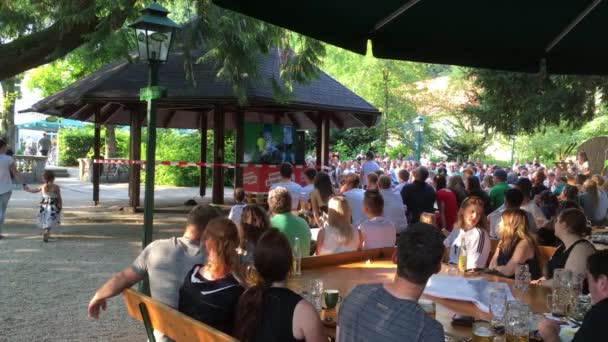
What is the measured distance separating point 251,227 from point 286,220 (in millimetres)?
937

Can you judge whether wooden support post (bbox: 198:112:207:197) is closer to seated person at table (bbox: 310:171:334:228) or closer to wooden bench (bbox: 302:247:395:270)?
seated person at table (bbox: 310:171:334:228)

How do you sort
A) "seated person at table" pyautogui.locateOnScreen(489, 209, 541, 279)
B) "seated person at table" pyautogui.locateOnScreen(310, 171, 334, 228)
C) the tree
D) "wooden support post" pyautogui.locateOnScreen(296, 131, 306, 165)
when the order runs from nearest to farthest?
"seated person at table" pyautogui.locateOnScreen(489, 209, 541, 279), "seated person at table" pyautogui.locateOnScreen(310, 171, 334, 228), the tree, "wooden support post" pyautogui.locateOnScreen(296, 131, 306, 165)

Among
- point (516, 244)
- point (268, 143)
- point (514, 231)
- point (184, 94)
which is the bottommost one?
point (516, 244)

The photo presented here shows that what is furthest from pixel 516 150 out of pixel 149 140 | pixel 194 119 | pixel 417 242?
pixel 417 242

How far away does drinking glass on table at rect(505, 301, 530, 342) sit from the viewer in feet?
9.11

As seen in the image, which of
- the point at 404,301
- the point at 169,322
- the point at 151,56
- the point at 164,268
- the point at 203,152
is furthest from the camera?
the point at 203,152

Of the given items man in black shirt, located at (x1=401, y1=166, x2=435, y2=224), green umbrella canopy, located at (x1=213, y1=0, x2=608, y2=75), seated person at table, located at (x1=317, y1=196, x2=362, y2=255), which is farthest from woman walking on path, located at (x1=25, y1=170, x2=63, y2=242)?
green umbrella canopy, located at (x1=213, y1=0, x2=608, y2=75)

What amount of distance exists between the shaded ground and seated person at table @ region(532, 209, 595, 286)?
3671 millimetres

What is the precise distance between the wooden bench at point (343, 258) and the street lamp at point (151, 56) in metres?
2.53

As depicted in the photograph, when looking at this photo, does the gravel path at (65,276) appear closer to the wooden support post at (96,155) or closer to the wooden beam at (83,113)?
the wooden support post at (96,155)

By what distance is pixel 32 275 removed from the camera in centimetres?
786

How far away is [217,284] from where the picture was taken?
3307 millimetres

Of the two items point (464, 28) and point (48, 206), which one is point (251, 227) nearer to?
point (464, 28)

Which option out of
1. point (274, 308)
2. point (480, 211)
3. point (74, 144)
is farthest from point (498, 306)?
point (74, 144)
